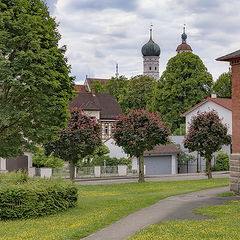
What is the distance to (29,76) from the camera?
18.4 m

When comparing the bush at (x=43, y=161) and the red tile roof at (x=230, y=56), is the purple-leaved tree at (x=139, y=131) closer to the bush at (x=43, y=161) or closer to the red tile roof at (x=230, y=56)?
the red tile roof at (x=230, y=56)

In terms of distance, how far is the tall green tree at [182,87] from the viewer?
2603 inches

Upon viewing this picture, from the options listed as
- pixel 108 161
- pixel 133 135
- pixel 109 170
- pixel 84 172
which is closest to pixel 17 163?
pixel 84 172

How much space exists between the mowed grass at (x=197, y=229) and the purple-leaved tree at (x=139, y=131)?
1763cm

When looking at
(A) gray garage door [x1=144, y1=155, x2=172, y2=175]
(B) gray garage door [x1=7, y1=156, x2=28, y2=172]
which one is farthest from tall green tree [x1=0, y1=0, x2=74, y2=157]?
(A) gray garage door [x1=144, y1=155, x2=172, y2=175]

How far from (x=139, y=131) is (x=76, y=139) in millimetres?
4846

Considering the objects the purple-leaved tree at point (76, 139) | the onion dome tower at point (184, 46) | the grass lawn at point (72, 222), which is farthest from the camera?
the onion dome tower at point (184, 46)

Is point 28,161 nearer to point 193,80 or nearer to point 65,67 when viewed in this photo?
point 65,67

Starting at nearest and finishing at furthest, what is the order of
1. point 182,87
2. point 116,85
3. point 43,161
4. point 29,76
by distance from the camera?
point 29,76, point 43,161, point 182,87, point 116,85

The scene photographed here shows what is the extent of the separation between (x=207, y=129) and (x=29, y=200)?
70.4ft

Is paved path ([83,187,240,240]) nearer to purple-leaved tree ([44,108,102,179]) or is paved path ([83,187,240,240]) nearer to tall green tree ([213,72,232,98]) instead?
purple-leaved tree ([44,108,102,179])

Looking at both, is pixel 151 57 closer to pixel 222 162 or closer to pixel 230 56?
pixel 222 162

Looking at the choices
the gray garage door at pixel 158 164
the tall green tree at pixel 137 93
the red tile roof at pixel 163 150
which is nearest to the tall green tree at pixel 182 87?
the red tile roof at pixel 163 150

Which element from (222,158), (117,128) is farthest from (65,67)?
(222,158)
